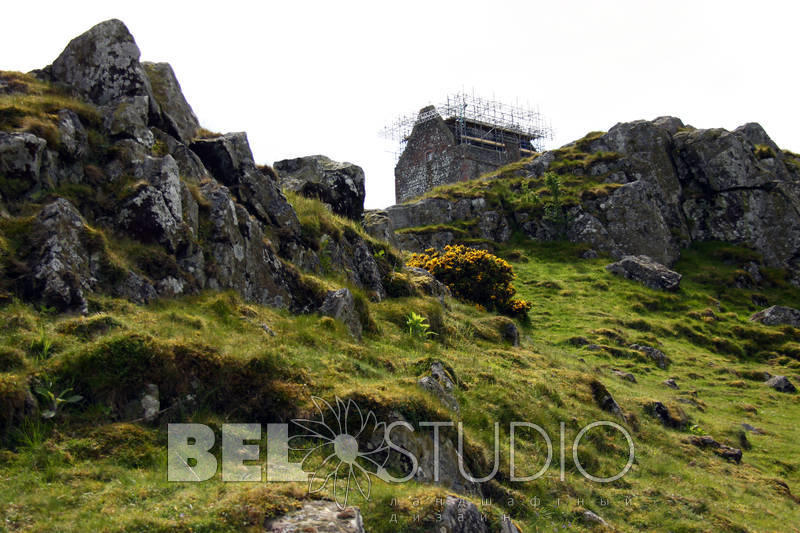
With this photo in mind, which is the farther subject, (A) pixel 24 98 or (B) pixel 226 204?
(B) pixel 226 204

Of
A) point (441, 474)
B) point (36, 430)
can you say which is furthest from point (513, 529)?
point (36, 430)

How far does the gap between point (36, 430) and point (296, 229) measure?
42.7ft

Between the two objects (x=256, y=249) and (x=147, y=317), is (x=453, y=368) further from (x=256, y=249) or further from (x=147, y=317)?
(x=147, y=317)

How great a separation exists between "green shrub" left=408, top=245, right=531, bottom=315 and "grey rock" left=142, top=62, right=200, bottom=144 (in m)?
15.2

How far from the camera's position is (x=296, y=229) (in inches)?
889

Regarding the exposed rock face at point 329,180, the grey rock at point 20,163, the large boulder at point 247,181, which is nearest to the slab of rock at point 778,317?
the exposed rock face at point 329,180

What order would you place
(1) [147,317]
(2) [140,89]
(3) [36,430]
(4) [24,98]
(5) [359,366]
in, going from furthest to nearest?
(2) [140,89], (4) [24,98], (5) [359,366], (1) [147,317], (3) [36,430]

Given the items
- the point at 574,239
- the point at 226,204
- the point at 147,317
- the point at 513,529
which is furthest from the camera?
the point at 574,239

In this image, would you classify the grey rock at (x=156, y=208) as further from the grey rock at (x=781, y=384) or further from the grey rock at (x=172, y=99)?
the grey rock at (x=781, y=384)

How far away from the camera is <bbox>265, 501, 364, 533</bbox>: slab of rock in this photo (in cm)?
948

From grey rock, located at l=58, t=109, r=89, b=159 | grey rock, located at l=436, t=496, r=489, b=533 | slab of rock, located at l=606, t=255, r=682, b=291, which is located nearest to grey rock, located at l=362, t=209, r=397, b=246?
grey rock, located at l=58, t=109, r=89, b=159

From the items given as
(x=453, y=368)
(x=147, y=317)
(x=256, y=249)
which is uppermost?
(x=256, y=249)

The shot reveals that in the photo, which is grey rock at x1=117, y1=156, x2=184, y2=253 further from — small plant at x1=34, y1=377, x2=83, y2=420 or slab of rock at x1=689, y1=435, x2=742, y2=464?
slab of rock at x1=689, y1=435, x2=742, y2=464

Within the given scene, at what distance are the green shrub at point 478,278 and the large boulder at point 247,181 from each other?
42.1 feet
